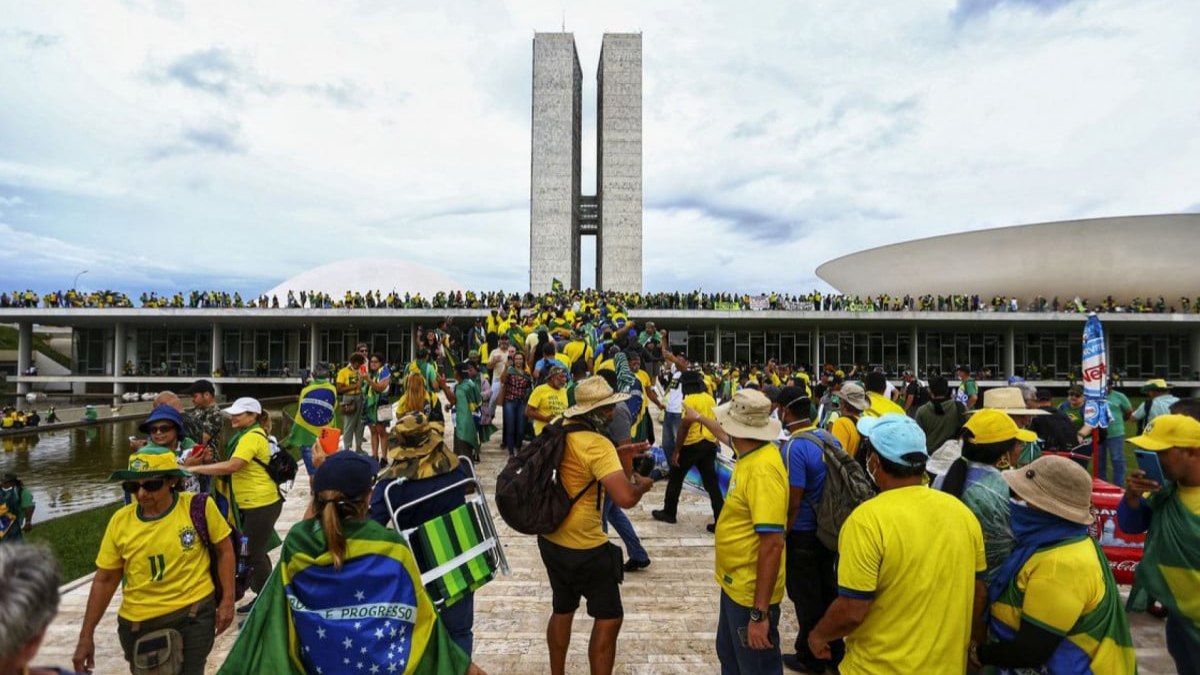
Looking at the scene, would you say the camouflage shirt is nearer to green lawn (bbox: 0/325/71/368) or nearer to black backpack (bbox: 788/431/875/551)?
black backpack (bbox: 788/431/875/551)

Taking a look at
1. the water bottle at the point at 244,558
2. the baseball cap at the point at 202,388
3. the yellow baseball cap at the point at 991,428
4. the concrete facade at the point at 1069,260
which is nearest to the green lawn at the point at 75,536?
the baseball cap at the point at 202,388

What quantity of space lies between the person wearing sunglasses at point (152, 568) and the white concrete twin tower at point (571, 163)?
159ft

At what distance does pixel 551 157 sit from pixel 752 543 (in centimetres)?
5145

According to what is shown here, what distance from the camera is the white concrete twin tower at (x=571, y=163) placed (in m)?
51.2

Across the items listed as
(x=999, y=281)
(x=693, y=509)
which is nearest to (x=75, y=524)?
(x=693, y=509)

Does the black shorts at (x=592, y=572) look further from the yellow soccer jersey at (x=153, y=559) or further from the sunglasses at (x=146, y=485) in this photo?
the sunglasses at (x=146, y=485)

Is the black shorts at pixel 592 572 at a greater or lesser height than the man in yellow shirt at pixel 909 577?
lesser

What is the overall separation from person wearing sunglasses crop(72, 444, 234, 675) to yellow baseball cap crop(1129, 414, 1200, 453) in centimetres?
392

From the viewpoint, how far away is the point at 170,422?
3195 mm

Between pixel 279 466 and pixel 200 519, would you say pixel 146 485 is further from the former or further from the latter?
pixel 279 466

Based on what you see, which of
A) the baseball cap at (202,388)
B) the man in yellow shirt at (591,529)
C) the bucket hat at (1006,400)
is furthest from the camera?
the baseball cap at (202,388)

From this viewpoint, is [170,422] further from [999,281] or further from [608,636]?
[999,281]

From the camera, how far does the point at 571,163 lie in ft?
169

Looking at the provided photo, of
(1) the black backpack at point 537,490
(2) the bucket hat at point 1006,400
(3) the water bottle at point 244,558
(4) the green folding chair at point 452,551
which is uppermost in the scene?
(2) the bucket hat at point 1006,400
